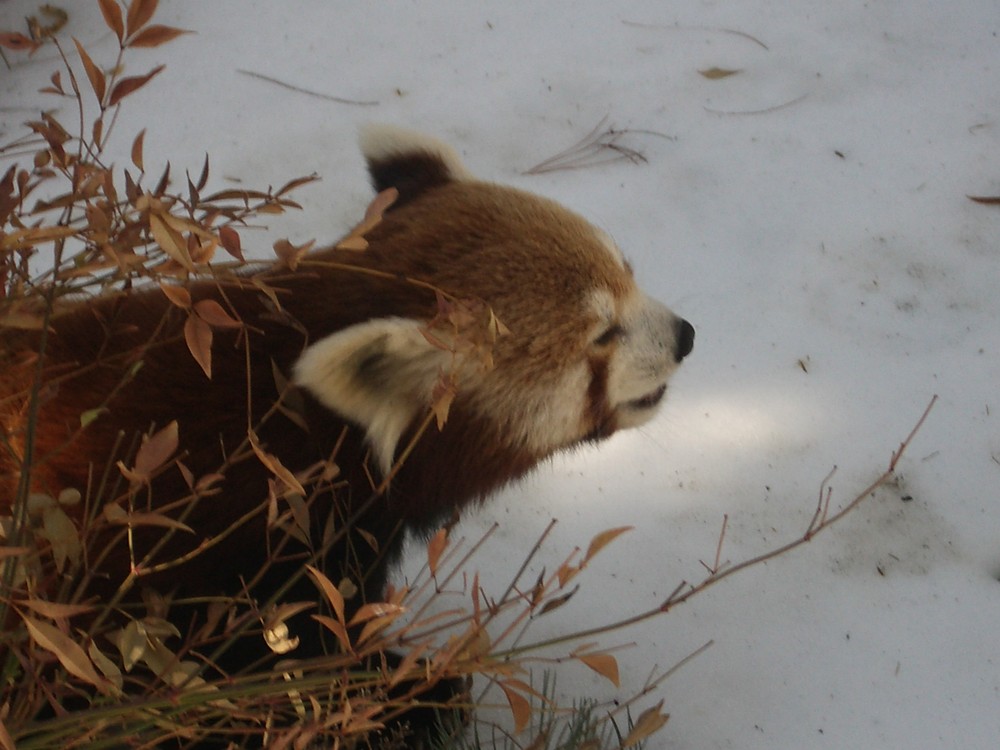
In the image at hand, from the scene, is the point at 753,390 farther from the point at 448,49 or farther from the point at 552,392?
the point at 448,49

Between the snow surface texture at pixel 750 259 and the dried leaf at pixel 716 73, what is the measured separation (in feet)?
0.09

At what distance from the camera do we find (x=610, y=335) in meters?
1.84

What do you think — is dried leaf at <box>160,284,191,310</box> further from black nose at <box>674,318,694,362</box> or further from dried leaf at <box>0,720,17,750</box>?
black nose at <box>674,318,694,362</box>

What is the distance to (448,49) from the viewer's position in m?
3.44

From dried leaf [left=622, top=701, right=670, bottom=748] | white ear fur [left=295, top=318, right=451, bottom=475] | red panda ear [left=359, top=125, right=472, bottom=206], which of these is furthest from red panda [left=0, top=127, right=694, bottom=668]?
dried leaf [left=622, top=701, right=670, bottom=748]

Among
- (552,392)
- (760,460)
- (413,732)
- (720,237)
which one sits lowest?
(413,732)

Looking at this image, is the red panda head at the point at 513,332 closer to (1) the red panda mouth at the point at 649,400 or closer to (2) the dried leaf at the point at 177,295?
(1) the red panda mouth at the point at 649,400

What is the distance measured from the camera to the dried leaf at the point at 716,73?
332 cm

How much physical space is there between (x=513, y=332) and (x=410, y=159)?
0.59 m

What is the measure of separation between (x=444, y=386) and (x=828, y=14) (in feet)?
9.58

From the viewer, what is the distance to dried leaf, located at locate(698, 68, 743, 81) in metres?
3.32

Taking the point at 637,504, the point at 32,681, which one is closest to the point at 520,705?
the point at 32,681

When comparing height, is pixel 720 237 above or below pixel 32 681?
below

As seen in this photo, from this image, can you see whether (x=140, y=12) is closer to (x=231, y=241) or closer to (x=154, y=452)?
(x=231, y=241)
